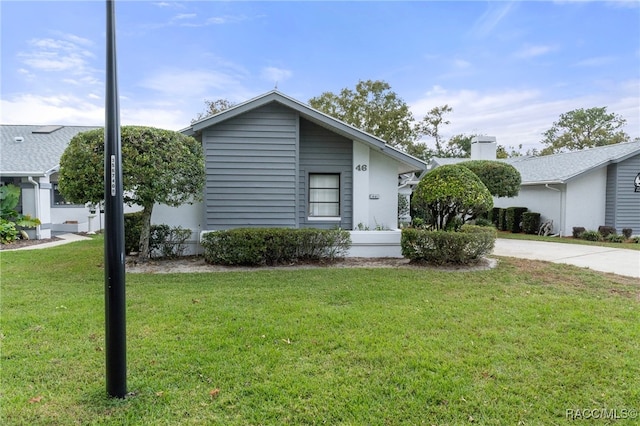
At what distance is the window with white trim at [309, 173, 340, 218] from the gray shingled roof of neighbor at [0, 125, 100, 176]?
28.6ft

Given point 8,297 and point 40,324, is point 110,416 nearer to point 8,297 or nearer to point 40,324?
point 40,324

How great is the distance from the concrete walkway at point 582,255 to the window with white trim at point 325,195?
17.3 ft

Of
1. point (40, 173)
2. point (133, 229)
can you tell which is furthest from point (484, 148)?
point (40, 173)

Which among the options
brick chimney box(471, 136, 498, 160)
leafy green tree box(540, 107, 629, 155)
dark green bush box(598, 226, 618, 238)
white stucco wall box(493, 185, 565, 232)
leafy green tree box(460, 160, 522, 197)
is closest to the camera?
dark green bush box(598, 226, 618, 238)

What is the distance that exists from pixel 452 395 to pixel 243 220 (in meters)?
7.61

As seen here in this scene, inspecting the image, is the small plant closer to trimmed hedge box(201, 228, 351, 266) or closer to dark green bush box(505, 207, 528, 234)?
trimmed hedge box(201, 228, 351, 266)

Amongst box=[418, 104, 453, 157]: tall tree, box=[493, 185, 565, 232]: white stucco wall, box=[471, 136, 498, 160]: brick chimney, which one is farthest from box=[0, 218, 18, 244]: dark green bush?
box=[418, 104, 453, 157]: tall tree

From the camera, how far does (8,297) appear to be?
584 centimetres

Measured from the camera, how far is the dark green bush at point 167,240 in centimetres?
934

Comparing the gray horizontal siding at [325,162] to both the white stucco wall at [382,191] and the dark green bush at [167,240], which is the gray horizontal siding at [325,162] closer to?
the white stucco wall at [382,191]

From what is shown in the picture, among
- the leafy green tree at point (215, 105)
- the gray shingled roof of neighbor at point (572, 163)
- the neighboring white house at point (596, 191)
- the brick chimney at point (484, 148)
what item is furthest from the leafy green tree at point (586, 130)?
the leafy green tree at point (215, 105)

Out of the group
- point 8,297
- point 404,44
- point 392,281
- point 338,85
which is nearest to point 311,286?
point 392,281

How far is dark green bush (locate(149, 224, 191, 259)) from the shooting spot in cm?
934

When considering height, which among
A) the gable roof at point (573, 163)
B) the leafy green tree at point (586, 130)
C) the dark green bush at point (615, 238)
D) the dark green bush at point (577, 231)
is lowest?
the dark green bush at point (615, 238)
